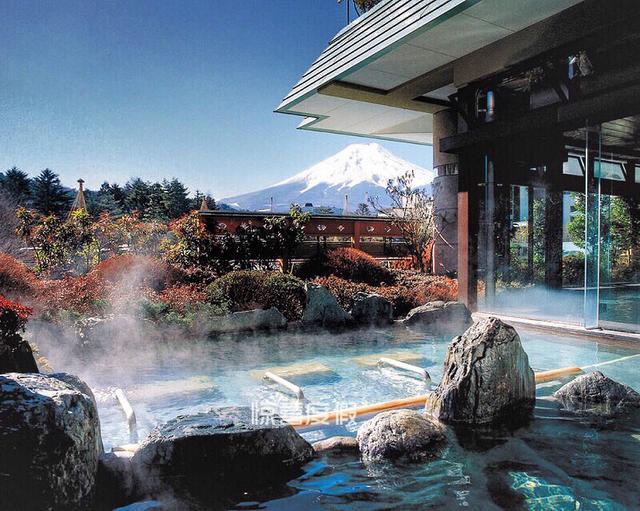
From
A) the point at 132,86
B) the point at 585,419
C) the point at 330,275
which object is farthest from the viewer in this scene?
the point at 132,86

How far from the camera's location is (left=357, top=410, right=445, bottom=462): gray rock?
3152mm

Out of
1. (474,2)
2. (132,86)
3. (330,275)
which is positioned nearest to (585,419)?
(474,2)

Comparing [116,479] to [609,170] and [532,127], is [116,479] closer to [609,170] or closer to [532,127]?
[609,170]

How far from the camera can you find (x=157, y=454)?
2896 millimetres

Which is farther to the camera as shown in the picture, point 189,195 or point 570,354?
point 189,195

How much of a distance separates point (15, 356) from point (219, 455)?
2.86m

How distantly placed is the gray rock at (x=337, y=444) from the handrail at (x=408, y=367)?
197cm

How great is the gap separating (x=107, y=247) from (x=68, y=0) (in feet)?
15.9

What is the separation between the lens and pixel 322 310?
8391 mm

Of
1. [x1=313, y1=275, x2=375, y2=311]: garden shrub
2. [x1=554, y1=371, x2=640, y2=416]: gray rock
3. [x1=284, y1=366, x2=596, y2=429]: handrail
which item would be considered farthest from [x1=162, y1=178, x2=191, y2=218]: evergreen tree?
[x1=554, y1=371, x2=640, y2=416]: gray rock

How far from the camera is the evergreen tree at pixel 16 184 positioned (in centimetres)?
2269

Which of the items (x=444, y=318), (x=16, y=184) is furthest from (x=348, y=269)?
(x=16, y=184)

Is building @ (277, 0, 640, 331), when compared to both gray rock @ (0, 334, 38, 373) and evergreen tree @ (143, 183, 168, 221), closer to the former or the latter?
gray rock @ (0, 334, 38, 373)

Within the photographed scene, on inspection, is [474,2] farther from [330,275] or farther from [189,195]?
[189,195]
